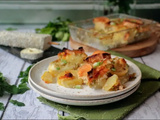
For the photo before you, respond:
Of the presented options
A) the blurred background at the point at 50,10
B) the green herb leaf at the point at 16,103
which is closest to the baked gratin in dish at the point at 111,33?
the blurred background at the point at 50,10

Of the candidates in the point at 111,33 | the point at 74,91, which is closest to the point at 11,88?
the point at 74,91

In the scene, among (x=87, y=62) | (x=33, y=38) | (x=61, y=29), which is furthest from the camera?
(x=61, y=29)

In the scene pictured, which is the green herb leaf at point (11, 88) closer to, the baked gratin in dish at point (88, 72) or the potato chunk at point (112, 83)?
the baked gratin in dish at point (88, 72)

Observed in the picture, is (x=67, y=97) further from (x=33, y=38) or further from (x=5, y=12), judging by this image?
(x=5, y=12)

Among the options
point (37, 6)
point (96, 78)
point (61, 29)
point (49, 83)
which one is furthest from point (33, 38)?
point (37, 6)

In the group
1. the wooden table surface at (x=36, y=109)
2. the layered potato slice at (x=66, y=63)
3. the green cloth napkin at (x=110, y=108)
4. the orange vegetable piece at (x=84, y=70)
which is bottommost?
the wooden table surface at (x=36, y=109)

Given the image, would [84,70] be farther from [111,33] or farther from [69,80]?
[111,33]

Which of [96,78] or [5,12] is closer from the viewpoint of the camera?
[96,78]
